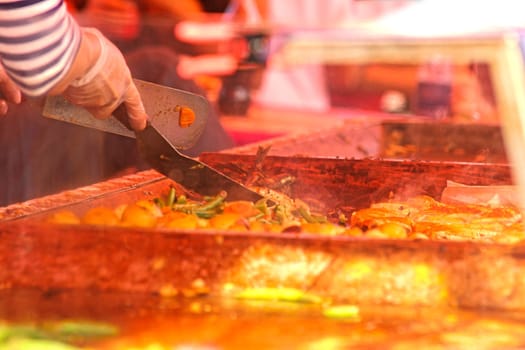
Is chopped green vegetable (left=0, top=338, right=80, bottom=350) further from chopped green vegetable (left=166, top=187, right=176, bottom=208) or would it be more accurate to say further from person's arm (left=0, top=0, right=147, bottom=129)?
chopped green vegetable (left=166, top=187, right=176, bottom=208)

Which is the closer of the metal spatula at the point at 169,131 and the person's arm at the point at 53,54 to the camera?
the person's arm at the point at 53,54

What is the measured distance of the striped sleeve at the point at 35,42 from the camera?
1217mm

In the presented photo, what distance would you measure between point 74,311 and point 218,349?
239 millimetres

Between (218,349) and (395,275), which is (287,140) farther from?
(218,349)

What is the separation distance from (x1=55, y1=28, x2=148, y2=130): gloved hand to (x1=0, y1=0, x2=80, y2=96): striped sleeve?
4cm

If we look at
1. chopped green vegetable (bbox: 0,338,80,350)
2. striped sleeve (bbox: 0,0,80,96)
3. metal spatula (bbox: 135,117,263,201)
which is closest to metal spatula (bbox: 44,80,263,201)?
metal spatula (bbox: 135,117,263,201)

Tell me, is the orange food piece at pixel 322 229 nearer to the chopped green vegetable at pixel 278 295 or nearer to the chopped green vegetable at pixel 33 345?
the chopped green vegetable at pixel 278 295

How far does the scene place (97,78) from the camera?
135 cm

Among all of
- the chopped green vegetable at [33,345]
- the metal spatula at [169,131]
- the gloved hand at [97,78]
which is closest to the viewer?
the chopped green vegetable at [33,345]

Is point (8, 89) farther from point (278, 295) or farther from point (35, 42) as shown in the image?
point (278, 295)

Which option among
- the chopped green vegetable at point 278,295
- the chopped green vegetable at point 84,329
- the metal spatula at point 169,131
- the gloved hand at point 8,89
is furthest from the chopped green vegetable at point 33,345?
the gloved hand at point 8,89

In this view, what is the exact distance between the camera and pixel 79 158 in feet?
10.1

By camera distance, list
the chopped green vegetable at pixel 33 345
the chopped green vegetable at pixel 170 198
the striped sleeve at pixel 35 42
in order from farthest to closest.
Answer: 1. the chopped green vegetable at pixel 170 198
2. the striped sleeve at pixel 35 42
3. the chopped green vegetable at pixel 33 345

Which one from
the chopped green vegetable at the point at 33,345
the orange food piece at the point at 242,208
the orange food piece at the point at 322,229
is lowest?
the chopped green vegetable at the point at 33,345
